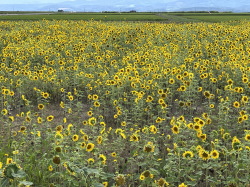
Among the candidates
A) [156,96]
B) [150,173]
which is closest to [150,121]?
[156,96]

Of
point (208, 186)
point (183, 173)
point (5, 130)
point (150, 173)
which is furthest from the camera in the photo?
point (5, 130)

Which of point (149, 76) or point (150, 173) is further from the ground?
point (149, 76)

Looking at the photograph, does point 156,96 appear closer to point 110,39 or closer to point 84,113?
point 84,113

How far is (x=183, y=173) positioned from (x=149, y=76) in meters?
4.10

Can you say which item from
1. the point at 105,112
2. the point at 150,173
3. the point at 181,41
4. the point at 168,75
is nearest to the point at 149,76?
the point at 168,75

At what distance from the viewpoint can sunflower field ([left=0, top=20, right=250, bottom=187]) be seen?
357cm

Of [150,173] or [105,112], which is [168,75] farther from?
[150,173]

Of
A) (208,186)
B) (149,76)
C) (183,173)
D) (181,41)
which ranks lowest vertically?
(208,186)

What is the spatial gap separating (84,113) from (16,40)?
8679 millimetres

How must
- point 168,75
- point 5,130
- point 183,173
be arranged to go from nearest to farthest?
point 183,173, point 5,130, point 168,75

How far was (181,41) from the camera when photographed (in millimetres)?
12727

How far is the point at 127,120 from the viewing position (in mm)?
6352

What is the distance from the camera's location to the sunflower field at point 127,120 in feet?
11.7

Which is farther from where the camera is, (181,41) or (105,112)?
(181,41)
